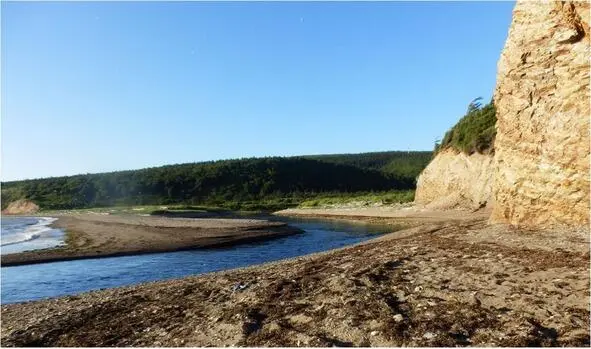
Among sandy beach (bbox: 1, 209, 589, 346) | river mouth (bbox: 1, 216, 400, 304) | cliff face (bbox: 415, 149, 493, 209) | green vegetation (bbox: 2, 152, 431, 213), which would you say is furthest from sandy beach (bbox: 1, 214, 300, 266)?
green vegetation (bbox: 2, 152, 431, 213)

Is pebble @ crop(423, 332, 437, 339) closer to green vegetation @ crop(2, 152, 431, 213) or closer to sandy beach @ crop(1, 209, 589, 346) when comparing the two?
sandy beach @ crop(1, 209, 589, 346)

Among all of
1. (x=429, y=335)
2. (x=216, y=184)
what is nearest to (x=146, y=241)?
(x=429, y=335)

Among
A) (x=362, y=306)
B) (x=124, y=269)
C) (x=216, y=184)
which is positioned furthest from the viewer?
(x=216, y=184)

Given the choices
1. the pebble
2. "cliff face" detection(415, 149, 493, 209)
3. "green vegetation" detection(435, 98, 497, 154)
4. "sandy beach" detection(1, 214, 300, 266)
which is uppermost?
"green vegetation" detection(435, 98, 497, 154)

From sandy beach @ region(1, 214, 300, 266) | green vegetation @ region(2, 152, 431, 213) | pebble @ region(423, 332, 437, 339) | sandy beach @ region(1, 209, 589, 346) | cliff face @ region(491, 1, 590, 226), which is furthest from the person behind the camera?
green vegetation @ region(2, 152, 431, 213)

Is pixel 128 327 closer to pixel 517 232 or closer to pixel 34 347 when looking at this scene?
pixel 34 347

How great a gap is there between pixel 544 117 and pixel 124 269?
788 inches

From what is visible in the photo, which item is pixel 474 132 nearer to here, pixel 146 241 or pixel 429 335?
pixel 146 241

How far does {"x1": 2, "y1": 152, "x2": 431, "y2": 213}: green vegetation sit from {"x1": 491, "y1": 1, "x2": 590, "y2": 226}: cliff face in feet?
316

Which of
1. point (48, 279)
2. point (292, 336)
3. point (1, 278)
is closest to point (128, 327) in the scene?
point (292, 336)

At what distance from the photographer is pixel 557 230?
637 inches

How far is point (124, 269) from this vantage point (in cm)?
2331

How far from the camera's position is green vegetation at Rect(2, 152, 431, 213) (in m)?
124

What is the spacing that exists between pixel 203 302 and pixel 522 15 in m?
16.5
